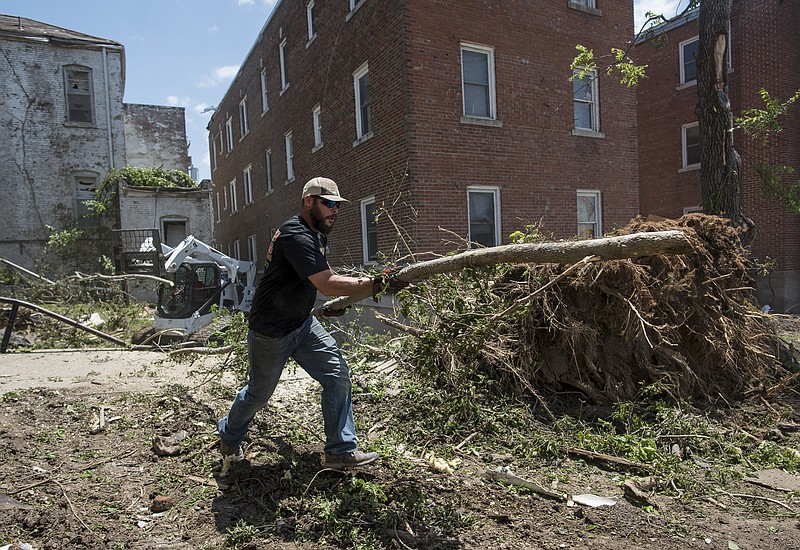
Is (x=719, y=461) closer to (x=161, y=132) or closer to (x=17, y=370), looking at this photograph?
(x=17, y=370)

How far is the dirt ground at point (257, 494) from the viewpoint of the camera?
3256mm

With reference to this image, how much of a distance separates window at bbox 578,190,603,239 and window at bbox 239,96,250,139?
1572cm

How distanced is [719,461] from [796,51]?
18.3 meters

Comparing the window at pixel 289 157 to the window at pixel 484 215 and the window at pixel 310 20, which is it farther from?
the window at pixel 484 215

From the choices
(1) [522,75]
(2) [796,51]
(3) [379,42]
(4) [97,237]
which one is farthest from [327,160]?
(2) [796,51]

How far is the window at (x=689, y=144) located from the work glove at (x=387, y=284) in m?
19.3

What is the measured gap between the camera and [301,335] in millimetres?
3869

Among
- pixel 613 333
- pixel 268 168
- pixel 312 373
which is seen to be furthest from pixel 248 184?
pixel 312 373

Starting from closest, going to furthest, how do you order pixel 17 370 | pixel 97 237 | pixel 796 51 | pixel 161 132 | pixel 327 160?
pixel 17 370 → pixel 327 160 → pixel 796 51 → pixel 97 237 → pixel 161 132

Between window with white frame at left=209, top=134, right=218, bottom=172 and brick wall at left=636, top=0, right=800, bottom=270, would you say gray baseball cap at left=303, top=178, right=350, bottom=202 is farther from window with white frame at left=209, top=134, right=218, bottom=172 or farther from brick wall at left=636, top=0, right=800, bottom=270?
window with white frame at left=209, top=134, right=218, bottom=172

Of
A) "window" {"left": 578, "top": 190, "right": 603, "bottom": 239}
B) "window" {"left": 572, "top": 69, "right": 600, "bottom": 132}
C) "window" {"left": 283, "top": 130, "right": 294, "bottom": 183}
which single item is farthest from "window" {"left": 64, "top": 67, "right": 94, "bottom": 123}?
"window" {"left": 578, "top": 190, "right": 603, "bottom": 239}

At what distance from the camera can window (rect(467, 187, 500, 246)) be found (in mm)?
12266

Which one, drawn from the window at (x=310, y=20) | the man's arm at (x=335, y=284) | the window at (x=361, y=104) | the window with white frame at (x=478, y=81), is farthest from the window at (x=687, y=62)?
the man's arm at (x=335, y=284)

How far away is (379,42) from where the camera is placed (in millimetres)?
12109
